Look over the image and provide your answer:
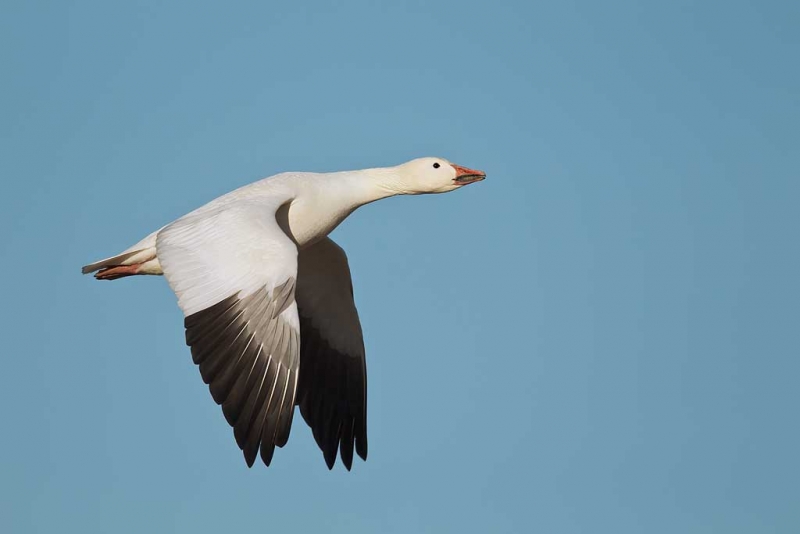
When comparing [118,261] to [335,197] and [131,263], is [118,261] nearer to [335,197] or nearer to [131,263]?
[131,263]

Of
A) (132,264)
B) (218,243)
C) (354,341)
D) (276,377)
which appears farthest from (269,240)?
(354,341)

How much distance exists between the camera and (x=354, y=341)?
14.8 meters

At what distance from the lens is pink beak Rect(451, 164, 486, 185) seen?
14258 mm

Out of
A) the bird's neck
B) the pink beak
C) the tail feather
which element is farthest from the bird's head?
the tail feather

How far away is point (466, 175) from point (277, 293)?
3.75 m

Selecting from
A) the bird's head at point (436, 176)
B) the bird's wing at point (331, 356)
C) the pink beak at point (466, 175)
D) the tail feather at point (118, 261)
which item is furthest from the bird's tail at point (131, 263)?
the pink beak at point (466, 175)

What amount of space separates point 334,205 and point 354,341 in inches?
78.4

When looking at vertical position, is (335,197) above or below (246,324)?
above

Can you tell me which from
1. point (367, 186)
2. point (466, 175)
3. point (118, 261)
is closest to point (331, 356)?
point (367, 186)

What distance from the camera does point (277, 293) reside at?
11.3 metres

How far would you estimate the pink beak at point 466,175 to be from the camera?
46.8 feet

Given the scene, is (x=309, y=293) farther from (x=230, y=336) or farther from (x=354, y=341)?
(x=230, y=336)

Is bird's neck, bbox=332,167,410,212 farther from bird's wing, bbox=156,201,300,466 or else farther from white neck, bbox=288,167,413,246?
bird's wing, bbox=156,201,300,466

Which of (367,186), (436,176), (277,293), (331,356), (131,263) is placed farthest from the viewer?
(331,356)
